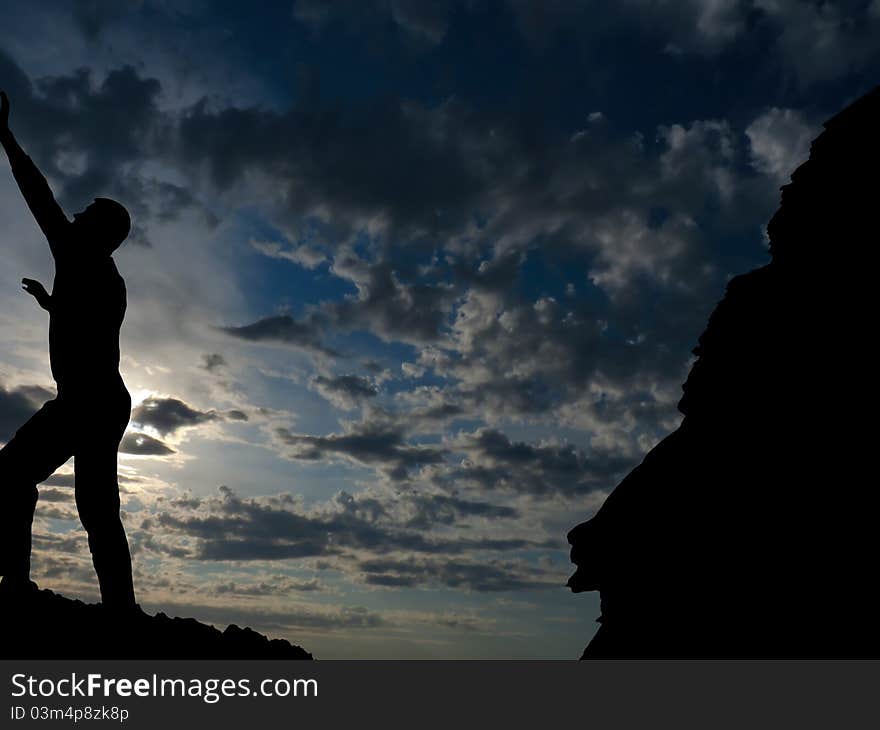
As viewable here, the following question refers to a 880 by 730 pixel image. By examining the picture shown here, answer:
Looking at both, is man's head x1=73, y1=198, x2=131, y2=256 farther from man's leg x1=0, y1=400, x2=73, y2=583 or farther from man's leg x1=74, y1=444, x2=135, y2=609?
man's leg x1=74, y1=444, x2=135, y2=609

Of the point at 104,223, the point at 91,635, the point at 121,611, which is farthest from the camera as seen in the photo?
the point at 104,223

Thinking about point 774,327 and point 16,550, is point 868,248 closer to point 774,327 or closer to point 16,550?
point 774,327

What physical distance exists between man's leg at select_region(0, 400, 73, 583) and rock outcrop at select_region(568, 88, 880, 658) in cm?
1041

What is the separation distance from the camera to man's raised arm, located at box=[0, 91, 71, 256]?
7359mm

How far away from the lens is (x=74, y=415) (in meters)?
7.32

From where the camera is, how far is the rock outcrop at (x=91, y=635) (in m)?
6.82

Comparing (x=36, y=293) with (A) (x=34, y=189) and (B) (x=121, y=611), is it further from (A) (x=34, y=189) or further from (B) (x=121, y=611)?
(B) (x=121, y=611)

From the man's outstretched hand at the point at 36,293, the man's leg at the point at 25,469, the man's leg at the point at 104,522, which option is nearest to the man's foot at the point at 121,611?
the man's leg at the point at 104,522

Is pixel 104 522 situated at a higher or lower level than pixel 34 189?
lower

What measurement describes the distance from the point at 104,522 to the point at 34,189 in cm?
341

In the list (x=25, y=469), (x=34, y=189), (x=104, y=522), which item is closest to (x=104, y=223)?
(x=34, y=189)

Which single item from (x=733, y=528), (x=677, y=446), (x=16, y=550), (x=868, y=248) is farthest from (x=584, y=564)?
(x=16, y=550)

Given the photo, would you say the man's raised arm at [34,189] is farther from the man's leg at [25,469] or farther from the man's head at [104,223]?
the man's leg at [25,469]

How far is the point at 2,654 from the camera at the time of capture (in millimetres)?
6598
